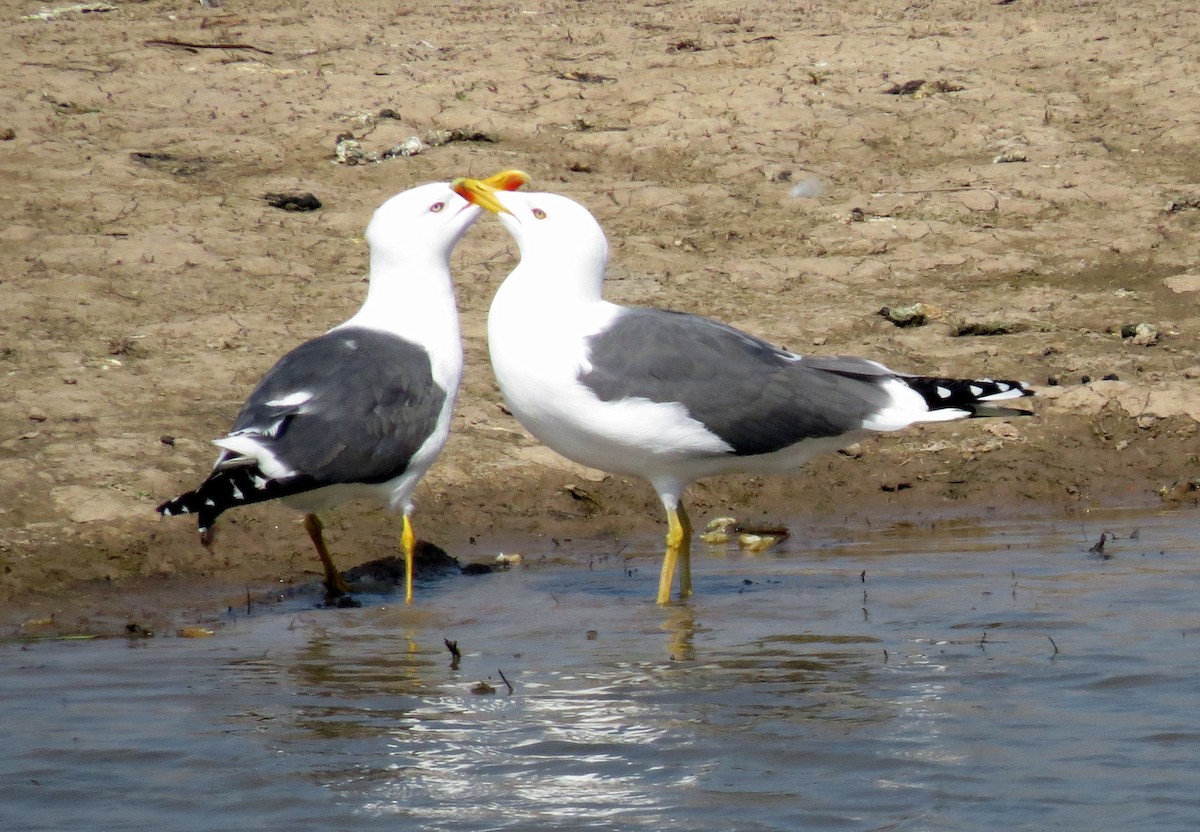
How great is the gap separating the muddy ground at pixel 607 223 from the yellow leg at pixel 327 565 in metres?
0.34

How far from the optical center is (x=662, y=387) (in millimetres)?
6516

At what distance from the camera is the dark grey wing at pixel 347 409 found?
6.36 meters

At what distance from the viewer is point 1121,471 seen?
27.8 feet

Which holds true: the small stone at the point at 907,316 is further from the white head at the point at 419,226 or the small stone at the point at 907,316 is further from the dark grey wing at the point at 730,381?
the white head at the point at 419,226

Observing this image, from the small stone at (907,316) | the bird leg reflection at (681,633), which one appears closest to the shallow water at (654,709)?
the bird leg reflection at (681,633)

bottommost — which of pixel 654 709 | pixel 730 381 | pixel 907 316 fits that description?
pixel 654 709

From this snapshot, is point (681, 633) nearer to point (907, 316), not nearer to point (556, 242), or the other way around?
point (556, 242)

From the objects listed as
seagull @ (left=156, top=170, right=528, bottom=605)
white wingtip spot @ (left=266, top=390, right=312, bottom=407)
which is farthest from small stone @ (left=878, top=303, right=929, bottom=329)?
white wingtip spot @ (left=266, top=390, right=312, bottom=407)

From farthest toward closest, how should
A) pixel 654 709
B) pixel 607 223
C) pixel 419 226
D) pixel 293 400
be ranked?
1. pixel 607 223
2. pixel 419 226
3. pixel 293 400
4. pixel 654 709

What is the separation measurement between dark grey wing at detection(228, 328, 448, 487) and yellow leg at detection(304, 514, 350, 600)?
433 millimetres

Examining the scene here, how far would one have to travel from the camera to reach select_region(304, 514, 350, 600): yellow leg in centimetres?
675

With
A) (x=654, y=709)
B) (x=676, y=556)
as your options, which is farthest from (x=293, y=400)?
(x=654, y=709)

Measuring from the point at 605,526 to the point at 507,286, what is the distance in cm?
159

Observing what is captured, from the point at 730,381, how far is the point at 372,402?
145 cm
